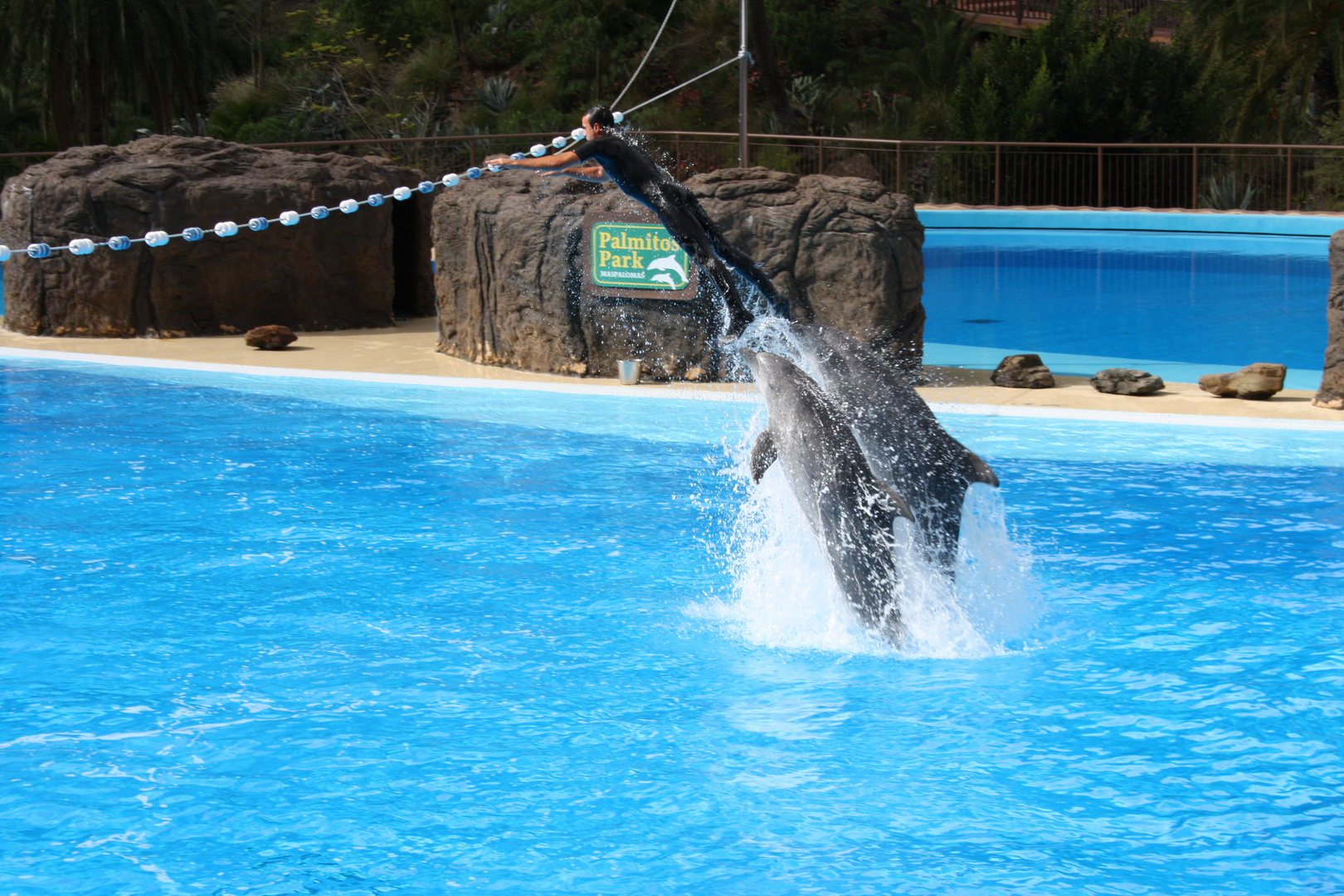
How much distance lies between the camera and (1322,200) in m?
26.9

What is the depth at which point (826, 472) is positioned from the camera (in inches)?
207

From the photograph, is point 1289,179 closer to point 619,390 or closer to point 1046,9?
point 1046,9

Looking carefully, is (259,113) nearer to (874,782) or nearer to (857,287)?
(857,287)

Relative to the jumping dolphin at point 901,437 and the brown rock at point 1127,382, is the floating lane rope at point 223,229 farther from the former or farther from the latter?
the brown rock at point 1127,382

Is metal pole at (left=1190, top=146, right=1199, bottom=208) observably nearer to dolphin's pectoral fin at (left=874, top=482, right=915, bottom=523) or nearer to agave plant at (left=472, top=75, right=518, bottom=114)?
agave plant at (left=472, top=75, right=518, bottom=114)

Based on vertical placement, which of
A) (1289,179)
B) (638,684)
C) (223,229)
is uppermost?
(1289,179)

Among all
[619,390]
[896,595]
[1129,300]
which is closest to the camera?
[896,595]

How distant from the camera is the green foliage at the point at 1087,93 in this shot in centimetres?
2928

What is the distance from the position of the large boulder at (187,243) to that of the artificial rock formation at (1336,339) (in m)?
9.72

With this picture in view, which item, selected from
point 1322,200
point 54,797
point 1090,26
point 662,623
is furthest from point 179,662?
point 1090,26

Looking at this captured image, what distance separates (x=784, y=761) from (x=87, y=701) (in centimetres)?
295

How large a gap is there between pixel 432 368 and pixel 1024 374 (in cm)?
534

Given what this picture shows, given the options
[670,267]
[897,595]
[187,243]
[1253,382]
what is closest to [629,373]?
[670,267]

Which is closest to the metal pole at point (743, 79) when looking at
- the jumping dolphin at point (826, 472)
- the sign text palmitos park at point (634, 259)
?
the sign text palmitos park at point (634, 259)
